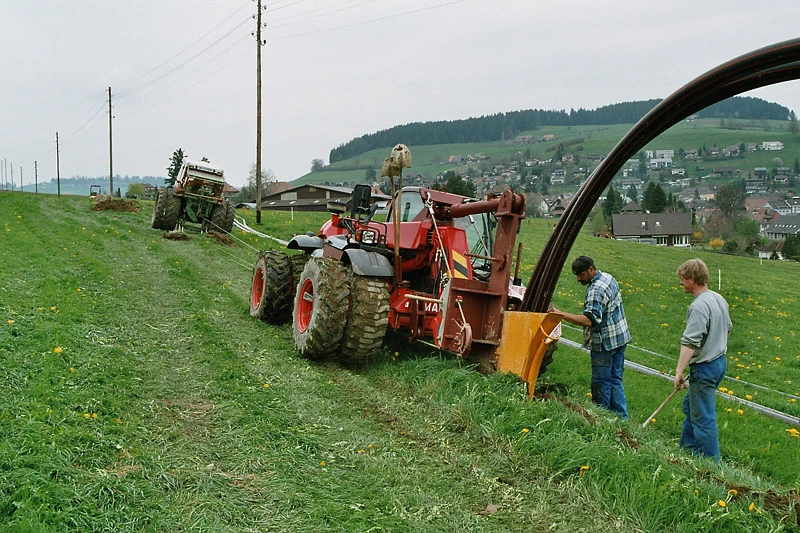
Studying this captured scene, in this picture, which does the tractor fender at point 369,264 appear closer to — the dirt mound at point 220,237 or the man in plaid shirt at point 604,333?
the man in plaid shirt at point 604,333

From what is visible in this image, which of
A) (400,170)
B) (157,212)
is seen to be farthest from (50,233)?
(400,170)

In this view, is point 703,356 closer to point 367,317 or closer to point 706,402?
point 706,402

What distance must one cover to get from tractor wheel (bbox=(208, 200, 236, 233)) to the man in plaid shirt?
16.7 metres

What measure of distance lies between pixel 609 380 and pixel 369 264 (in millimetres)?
3012

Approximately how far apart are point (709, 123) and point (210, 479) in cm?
8203

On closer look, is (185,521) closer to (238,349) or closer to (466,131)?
(238,349)

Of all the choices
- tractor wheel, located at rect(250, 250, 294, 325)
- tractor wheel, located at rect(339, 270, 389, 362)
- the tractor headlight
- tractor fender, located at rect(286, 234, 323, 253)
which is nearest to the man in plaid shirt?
tractor wheel, located at rect(339, 270, 389, 362)

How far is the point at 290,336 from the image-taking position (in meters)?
9.51

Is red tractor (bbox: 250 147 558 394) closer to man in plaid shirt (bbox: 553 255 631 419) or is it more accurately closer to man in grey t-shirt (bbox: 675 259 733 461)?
Answer: man in plaid shirt (bbox: 553 255 631 419)

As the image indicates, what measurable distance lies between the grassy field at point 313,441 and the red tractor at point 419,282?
347 millimetres

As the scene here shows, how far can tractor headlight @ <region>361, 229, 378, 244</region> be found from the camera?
8.65 meters

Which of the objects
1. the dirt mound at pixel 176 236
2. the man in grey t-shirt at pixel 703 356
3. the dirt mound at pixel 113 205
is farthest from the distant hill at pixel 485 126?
the man in grey t-shirt at pixel 703 356

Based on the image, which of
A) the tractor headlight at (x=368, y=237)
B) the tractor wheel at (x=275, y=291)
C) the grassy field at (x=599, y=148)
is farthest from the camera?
the grassy field at (x=599, y=148)

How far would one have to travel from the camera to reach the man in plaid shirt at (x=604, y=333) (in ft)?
22.0
